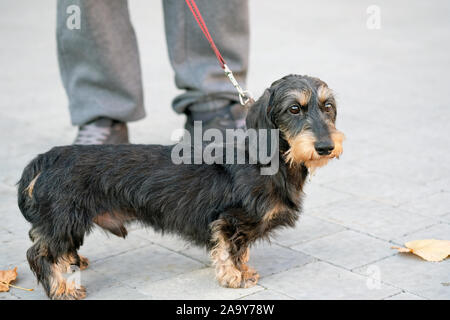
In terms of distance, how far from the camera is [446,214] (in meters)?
4.37

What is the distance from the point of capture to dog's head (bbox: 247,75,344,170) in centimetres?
332

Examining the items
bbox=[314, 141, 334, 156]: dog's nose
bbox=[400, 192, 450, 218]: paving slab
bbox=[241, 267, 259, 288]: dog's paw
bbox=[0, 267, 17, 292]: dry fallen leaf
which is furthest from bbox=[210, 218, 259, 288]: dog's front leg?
bbox=[400, 192, 450, 218]: paving slab

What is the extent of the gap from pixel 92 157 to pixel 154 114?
9.48ft

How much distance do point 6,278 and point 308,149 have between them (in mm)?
1589

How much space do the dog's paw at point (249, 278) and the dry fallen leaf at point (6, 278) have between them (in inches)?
44.2

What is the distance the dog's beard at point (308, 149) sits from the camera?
3.31 m

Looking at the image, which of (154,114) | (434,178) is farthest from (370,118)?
(154,114)

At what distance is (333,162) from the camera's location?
532 cm

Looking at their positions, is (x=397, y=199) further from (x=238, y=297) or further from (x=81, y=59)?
(x=81, y=59)

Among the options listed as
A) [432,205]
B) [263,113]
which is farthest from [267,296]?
[432,205]

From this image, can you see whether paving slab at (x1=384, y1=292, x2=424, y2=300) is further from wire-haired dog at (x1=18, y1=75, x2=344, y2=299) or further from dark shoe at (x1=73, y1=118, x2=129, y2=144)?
dark shoe at (x1=73, y1=118, x2=129, y2=144)

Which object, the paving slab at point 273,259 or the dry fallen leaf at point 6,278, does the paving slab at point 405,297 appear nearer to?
the paving slab at point 273,259

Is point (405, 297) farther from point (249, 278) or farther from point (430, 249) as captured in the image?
point (249, 278)

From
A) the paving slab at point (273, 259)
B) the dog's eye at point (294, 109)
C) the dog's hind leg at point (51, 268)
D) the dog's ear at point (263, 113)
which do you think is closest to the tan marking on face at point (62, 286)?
the dog's hind leg at point (51, 268)
